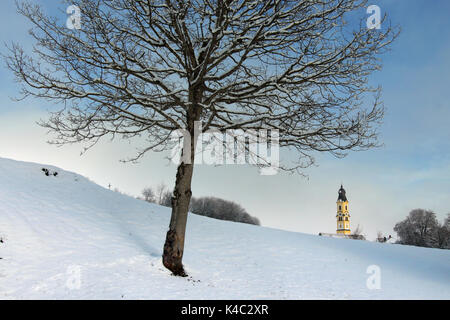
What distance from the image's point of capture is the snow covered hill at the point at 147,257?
7.12 m

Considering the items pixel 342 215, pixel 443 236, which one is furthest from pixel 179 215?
pixel 342 215

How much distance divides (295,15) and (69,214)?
10003 mm

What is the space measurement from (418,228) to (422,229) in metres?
0.91

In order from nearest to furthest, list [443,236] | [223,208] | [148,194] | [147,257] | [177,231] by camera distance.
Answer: [177,231] < [147,257] < [443,236] < [223,208] < [148,194]

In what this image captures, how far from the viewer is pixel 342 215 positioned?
322ft

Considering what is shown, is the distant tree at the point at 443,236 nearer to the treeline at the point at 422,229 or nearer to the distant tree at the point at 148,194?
the treeline at the point at 422,229

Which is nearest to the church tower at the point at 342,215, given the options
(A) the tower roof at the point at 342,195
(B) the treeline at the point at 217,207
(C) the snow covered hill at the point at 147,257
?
(A) the tower roof at the point at 342,195

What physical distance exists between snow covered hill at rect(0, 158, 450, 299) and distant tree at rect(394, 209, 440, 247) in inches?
1307

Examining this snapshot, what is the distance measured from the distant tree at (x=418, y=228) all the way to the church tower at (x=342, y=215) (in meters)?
48.6

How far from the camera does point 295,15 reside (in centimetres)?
870

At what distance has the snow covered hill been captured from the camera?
7121 millimetres

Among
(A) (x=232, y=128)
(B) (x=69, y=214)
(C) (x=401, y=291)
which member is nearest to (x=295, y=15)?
(A) (x=232, y=128)

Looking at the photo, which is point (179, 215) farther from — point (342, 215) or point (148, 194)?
point (342, 215)
